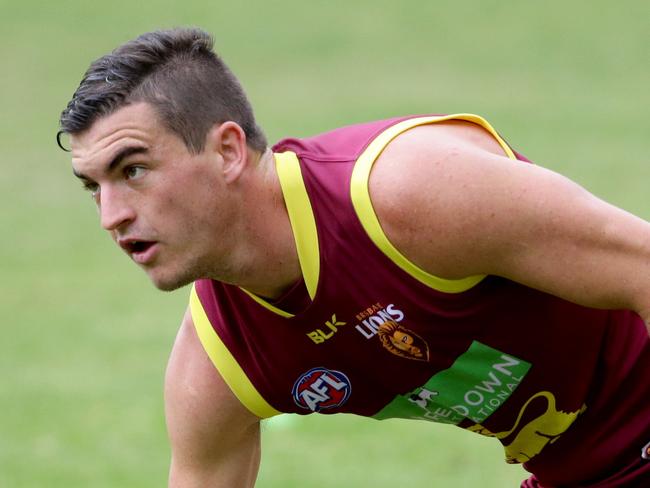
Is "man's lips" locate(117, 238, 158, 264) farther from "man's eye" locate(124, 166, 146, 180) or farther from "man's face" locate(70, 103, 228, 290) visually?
"man's eye" locate(124, 166, 146, 180)

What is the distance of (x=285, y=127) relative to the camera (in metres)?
14.9

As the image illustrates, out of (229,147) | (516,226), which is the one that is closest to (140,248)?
(229,147)

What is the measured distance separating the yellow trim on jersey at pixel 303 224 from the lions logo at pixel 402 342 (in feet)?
0.72

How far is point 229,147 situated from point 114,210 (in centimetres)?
36

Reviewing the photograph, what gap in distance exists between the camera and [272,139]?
14266 mm

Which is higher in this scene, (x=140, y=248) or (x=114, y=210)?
(x=114, y=210)

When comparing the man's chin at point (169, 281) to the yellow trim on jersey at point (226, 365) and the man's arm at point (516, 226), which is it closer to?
the yellow trim on jersey at point (226, 365)

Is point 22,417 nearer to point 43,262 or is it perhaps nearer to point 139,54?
point 43,262

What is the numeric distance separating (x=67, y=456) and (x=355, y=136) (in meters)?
4.50

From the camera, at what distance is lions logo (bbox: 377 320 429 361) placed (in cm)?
416

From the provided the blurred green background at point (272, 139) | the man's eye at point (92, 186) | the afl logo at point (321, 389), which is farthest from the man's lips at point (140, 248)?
the blurred green background at point (272, 139)

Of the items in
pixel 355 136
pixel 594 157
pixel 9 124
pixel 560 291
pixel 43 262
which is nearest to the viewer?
pixel 560 291

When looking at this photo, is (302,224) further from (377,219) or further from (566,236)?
(566,236)

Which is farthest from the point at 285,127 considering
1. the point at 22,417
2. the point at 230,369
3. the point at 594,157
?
the point at 230,369
